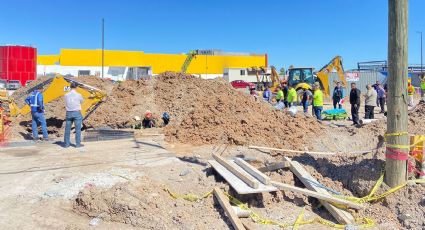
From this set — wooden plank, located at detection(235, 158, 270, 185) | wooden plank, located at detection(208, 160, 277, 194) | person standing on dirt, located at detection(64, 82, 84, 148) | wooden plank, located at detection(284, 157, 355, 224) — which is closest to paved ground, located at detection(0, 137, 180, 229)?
person standing on dirt, located at detection(64, 82, 84, 148)

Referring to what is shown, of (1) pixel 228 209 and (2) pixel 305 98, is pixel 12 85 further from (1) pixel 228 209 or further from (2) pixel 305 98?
(1) pixel 228 209

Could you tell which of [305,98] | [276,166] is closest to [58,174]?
[276,166]

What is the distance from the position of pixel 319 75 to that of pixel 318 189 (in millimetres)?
21401

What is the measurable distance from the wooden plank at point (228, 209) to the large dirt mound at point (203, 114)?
4.60 m

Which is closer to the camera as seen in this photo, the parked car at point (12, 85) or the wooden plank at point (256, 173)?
the wooden plank at point (256, 173)

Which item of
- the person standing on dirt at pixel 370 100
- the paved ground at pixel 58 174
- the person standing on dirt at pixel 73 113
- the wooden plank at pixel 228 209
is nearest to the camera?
the wooden plank at pixel 228 209

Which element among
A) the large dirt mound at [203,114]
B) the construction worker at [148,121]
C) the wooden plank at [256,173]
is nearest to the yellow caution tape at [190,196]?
the wooden plank at [256,173]

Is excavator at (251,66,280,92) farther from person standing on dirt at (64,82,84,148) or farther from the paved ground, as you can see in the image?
person standing on dirt at (64,82,84,148)

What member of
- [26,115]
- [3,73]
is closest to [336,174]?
[26,115]

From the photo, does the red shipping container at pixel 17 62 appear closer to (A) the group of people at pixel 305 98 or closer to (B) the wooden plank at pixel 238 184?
(A) the group of people at pixel 305 98

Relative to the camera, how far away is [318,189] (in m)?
6.31

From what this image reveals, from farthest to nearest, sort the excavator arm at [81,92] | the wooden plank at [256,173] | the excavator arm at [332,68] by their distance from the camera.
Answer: the excavator arm at [332,68] → the excavator arm at [81,92] → the wooden plank at [256,173]

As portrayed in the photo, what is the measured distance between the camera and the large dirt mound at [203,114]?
11.1 meters

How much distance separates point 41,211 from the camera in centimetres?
595
